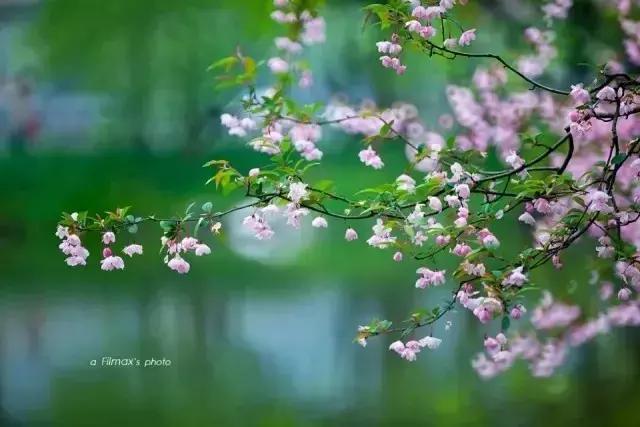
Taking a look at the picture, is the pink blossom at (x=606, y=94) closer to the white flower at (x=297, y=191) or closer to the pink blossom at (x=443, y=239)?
the pink blossom at (x=443, y=239)

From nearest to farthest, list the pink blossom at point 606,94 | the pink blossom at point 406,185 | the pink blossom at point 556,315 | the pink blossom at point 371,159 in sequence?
the pink blossom at point 606,94
the pink blossom at point 406,185
the pink blossom at point 371,159
the pink blossom at point 556,315

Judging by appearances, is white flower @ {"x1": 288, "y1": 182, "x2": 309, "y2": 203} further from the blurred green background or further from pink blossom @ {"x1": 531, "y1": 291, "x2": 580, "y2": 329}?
pink blossom @ {"x1": 531, "y1": 291, "x2": 580, "y2": 329}

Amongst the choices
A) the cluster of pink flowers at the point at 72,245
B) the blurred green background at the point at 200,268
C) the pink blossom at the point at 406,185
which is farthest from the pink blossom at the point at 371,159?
the blurred green background at the point at 200,268

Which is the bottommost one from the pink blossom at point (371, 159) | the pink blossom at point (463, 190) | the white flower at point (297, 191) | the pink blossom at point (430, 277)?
the pink blossom at point (430, 277)

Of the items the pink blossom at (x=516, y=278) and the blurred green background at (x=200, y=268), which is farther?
the blurred green background at (x=200, y=268)

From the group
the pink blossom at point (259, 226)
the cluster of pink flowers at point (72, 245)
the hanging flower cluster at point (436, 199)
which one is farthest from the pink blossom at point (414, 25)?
the cluster of pink flowers at point (72, 245)

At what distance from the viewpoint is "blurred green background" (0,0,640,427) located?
6.14 ft

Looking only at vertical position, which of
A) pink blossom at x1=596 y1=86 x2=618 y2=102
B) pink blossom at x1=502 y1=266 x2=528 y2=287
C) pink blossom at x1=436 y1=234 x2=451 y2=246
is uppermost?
pink blossom at x1=596 y1=86 x2=618 y2=102

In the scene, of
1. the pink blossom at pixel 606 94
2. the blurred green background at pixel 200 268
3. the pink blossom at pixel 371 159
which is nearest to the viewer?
the pink blossom at pixel 606 94

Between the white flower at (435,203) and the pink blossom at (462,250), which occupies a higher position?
the white flower at (435,203)

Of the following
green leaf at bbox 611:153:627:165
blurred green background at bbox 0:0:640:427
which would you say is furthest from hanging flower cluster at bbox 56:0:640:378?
blurred green background at bbox 0:0:640:427

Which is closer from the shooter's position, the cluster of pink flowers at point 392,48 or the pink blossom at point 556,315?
the cluster of pink flowers at point 392,48

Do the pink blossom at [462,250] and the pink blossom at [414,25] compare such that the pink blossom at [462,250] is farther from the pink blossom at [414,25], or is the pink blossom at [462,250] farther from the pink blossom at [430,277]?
the pink blossom at [414,25]

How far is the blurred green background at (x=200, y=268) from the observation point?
6.14ft
